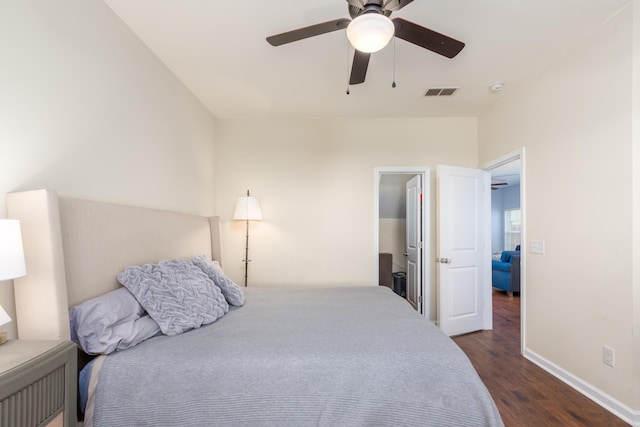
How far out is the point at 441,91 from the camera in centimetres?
288

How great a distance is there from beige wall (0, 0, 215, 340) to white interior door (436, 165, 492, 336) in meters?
2.84

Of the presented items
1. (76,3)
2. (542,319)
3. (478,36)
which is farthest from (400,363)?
(76,3)

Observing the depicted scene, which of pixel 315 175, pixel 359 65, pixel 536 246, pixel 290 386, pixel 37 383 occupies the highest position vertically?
pixel 359 65

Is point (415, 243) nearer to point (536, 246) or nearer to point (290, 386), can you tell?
point (536, 246)

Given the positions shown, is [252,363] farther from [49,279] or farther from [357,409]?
[49,279]

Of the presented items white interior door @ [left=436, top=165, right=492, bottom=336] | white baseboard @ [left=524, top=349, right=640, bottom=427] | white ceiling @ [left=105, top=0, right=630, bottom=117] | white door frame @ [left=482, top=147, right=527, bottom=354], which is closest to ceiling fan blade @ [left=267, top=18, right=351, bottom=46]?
white ceiling @ [left=105, top=0, right=630, bottom=117]

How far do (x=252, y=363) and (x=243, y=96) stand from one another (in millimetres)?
2647

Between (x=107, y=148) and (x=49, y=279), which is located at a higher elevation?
(x=107, y=148)

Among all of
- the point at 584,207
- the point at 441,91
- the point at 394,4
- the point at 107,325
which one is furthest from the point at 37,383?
the point at 441,91

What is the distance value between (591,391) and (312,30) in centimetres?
305

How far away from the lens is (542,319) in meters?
2.49

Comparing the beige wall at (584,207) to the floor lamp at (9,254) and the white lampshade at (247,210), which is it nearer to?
the white lampshade at (247,210)

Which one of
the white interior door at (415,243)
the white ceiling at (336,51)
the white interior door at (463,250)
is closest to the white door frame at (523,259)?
the white interior door at (463,250)

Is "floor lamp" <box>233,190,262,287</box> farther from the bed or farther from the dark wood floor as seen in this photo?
the dark wood floor
